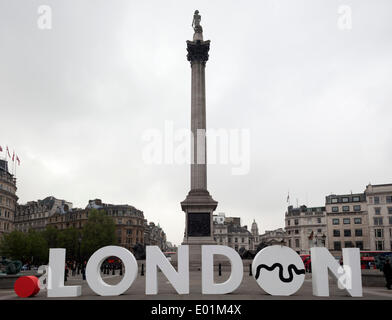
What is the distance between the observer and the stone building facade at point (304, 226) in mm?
113438

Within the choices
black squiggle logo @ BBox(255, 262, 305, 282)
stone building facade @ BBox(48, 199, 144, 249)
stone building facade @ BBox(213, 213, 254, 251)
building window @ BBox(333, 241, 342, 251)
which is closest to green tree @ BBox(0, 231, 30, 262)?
stone building facade @ BBox(48, 199, 144, 249)

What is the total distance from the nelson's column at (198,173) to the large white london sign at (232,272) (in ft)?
87.4

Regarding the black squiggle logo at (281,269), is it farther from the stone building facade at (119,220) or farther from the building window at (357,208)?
the stone building facade at (119,220)

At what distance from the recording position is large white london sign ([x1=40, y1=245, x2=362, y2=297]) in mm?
18266

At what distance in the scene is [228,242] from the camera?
15550cm

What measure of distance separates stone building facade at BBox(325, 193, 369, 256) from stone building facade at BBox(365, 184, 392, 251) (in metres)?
5.00

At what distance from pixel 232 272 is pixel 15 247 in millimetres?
66838

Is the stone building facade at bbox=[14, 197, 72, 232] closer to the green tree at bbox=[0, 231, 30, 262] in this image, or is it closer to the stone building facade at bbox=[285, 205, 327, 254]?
the green tree at bbox=[0, 231, 30, 262]

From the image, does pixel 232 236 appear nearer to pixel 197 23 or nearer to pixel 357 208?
pixel 357 208

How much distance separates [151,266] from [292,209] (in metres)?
110

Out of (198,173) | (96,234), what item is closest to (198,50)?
(198,173)

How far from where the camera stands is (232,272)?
729 inches

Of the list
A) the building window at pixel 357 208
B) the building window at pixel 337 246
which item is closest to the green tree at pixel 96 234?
the building window at pixel 337 246
